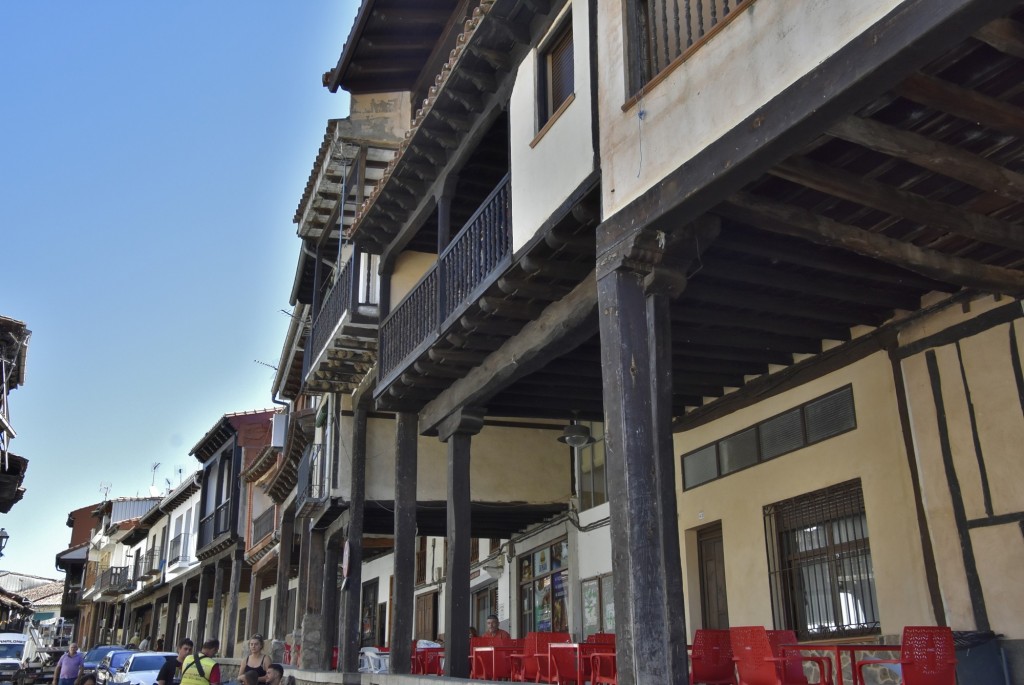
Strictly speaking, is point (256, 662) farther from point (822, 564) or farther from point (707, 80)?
point (707, 80)

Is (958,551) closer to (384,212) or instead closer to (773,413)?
(773,413)

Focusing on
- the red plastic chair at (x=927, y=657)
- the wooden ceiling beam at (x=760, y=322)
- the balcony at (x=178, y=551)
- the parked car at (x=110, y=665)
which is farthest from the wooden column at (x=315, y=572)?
the balcony at (x=178, y=551)

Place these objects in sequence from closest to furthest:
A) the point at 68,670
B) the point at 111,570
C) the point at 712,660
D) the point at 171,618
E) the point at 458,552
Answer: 1. the point at 712,660
2. the point at 458,552
3. the point at 68,670
4. the point at 171,618
5. the point at 111,570

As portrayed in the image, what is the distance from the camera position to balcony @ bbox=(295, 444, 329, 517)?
17.9 m

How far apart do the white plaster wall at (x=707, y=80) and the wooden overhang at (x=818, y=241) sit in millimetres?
152

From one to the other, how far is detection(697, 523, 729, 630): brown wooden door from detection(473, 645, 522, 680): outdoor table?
2.49m

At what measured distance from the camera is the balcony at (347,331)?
15.2m

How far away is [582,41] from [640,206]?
Result: 2123 mm

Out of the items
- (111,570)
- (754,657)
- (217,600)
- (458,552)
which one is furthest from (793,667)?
(111,570)

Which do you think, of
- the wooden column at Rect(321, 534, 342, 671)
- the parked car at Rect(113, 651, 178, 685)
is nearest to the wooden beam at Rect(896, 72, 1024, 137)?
the wooden column at Rect(321, 534, 342, 671)

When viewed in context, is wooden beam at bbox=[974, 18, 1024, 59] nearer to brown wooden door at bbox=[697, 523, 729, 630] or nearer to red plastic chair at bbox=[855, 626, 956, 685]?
red plastic chair at bbox=[855, 626, 956, 685]

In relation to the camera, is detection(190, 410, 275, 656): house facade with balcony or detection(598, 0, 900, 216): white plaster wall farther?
detection(190, 410, 275, 656): house facade with balcony

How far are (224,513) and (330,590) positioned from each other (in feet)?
52.0

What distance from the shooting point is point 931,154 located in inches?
234
